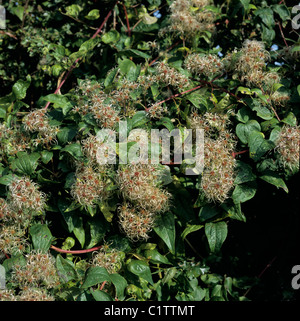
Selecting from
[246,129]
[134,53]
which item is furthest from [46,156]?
[246,129]

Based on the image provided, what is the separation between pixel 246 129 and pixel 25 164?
3.29ft

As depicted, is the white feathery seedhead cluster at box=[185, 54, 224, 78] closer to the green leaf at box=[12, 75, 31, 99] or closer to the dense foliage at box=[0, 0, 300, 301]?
the dense foliage at box=[0, 0, 300, 301]

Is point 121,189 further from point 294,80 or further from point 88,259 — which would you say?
point 294,80

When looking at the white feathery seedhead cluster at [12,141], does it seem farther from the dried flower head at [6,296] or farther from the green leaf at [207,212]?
the green leaf at [207,212]

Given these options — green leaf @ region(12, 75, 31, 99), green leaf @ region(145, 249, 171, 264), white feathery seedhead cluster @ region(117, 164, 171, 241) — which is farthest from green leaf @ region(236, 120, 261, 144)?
green leaf @ region(12, 75, 31, 99)

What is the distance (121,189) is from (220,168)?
42cm

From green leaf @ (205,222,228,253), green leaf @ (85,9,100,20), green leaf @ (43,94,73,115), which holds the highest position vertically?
green leaf @ (85,9,100,20)

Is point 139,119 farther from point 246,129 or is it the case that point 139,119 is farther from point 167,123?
point 246,129

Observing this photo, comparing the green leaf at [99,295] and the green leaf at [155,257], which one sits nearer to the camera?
the green leaf at [99,295]

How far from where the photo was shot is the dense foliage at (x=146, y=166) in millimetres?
1504

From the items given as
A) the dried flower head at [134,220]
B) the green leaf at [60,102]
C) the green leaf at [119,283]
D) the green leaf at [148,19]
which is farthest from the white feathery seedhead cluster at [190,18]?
the green leaf at [119,283]

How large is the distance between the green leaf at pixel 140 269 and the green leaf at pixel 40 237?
0.37 m

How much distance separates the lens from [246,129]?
1676 millimetres

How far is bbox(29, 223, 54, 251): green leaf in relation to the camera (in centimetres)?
152
